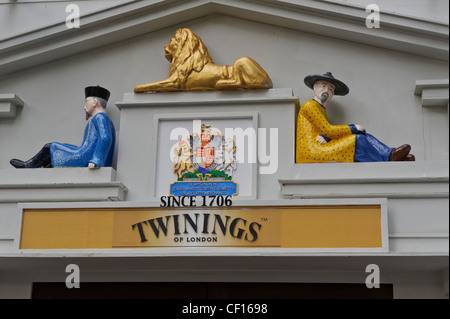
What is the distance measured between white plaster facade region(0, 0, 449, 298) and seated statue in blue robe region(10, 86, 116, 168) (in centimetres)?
14

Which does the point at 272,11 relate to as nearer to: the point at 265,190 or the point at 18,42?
the point at 265,190

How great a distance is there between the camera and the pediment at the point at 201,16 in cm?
824

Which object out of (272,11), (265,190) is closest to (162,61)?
(272,11)

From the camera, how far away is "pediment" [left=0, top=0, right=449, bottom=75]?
8242 mm

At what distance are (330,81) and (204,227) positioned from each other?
2012mm

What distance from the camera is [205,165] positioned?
26.5 feet

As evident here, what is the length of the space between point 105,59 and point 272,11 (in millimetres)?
1962
